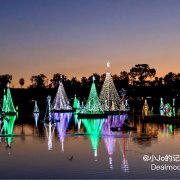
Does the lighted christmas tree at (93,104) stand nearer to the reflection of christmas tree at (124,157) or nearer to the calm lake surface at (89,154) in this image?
the calm lake surface at (89,154)

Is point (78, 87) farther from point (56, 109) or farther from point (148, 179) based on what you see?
point (148, 179)

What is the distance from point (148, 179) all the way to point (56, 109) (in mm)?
91546

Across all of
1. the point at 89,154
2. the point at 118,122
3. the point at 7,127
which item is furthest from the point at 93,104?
the point at 89,154

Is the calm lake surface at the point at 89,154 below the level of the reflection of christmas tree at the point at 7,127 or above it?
below

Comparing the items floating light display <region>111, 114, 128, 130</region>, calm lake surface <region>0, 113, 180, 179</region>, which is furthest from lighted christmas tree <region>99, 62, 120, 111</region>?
calm lake surface <region>0, 113, 180, 179</region>

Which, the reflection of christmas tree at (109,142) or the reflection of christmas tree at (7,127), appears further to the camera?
the reflection of christmas tree at (7,127)

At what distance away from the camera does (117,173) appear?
104 ft

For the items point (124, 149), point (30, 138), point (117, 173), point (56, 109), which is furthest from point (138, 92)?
point (117, 173)

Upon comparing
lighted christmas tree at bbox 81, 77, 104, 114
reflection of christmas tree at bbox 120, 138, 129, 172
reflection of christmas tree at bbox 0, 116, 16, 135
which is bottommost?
reflection of christmas tree at bbox 120, 138, 129, 172

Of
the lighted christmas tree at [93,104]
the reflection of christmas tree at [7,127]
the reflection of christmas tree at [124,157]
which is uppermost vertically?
the lighted christmas tree at [93,104]

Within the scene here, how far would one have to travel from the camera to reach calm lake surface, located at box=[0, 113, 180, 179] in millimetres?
31766

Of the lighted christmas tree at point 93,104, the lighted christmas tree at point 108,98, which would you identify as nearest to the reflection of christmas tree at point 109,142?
the lighted christmas tree at point 93,104

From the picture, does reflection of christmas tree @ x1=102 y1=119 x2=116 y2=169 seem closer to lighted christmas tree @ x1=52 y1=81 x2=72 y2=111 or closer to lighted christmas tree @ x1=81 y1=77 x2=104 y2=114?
lighted christmas tree @ x1=81 y1=77 x2=104 y2=114

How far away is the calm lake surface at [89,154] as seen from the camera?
31766 millimetres
